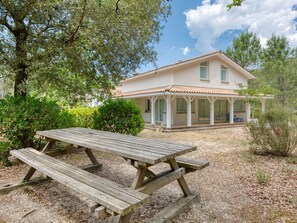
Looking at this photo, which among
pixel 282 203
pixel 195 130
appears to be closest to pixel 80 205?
pixel 282 203

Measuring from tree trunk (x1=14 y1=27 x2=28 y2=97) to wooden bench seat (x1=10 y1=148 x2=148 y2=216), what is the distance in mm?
3786

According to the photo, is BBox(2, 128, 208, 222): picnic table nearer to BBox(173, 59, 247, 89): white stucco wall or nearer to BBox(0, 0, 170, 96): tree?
BBox(0, 0, 170, 96): tree

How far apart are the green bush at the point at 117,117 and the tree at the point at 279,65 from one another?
2240 cm

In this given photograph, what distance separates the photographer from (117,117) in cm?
860

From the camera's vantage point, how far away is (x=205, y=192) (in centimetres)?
385

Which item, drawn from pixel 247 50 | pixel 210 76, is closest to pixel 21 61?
pixel 210 76

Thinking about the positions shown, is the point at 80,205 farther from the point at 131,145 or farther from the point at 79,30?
the point at 79,30

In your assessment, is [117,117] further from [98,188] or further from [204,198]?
[98,188]

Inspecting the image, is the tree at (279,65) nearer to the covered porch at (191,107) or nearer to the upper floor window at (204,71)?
the covered porch at (191,107)

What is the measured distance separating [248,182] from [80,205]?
138 inches

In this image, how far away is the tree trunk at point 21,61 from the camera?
6.02 meters

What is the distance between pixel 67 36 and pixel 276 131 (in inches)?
281

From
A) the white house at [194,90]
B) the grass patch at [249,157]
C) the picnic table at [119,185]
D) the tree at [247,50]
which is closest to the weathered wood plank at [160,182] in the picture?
the picnic table at [119,185]

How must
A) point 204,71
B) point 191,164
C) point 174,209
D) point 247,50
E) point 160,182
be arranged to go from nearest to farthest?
point 160,182
point 174,209
point 191,164
point 204,71
point 247,50
